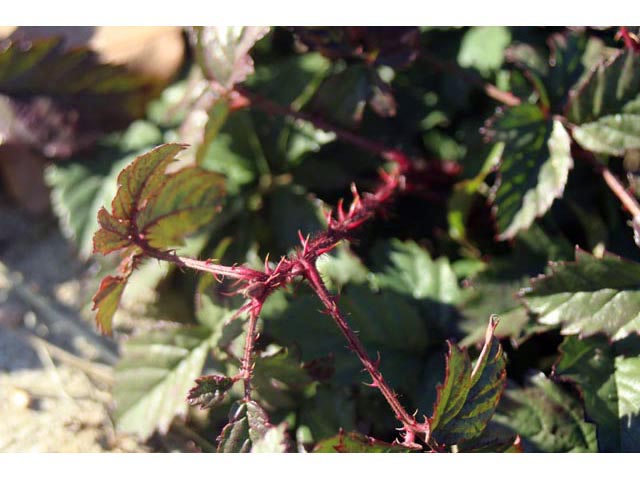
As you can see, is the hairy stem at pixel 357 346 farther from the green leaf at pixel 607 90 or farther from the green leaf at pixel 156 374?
the green leaf at pixel 607 90

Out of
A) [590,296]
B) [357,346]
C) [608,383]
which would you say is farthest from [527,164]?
[357,346]

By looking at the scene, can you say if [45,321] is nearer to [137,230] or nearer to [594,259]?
[137,230]

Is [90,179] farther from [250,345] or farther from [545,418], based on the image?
[545,418]

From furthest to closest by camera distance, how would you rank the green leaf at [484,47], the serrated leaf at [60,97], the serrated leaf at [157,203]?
the serrated leaf at [60,97] < the green leaf at [484,47] < the serrated leaf at [157,203]

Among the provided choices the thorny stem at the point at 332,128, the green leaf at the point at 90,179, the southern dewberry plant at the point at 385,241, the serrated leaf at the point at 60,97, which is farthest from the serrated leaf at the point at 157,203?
the serrated leaf at the point at 60,97

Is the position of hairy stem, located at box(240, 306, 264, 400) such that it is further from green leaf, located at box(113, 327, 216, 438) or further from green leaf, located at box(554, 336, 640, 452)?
green leaf, located at box(554, 336, 640, 452)

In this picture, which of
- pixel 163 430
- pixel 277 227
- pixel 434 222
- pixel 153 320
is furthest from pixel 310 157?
pixel 163 430
